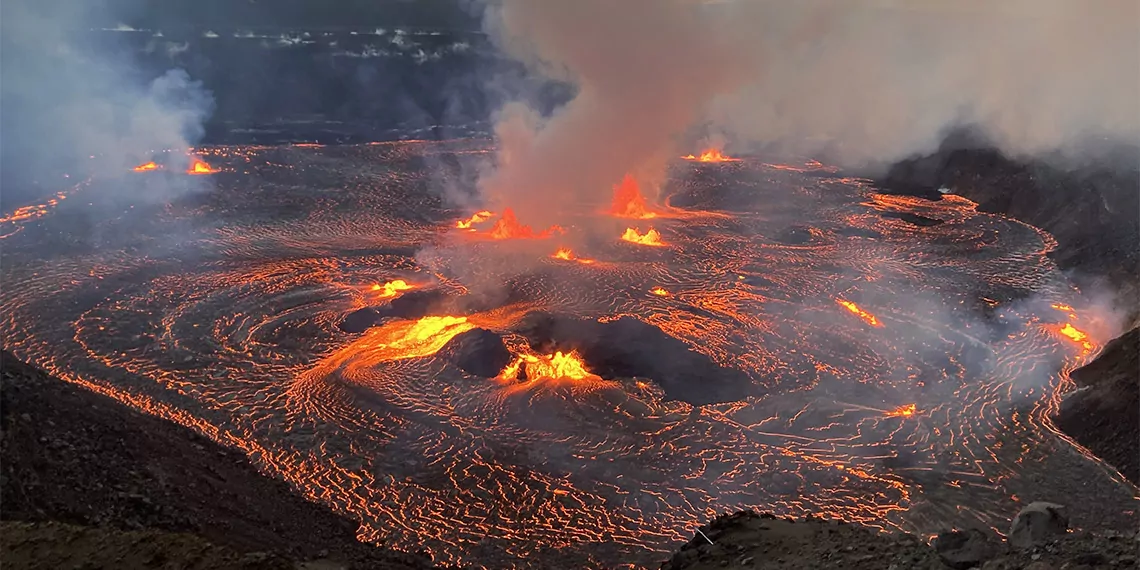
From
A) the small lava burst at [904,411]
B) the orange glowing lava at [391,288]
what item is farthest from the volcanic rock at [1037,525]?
the orange glowing lava at [391,288]

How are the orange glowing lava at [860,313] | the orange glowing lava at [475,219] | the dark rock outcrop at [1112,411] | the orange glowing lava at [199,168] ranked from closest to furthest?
the dark rock outcrop at [1112,411] → the orange glowing lava at [860,313] → the orange glowing lava at [475,219] → the orange glowing lava at [199,168]

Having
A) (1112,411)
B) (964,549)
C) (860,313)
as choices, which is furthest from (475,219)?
(964,549)

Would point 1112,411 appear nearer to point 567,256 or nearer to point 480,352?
point 480,352

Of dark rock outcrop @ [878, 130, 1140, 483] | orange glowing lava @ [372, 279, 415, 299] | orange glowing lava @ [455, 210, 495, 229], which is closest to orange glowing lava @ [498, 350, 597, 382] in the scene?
orange glowing lava @ [372, 279, 415, 299]

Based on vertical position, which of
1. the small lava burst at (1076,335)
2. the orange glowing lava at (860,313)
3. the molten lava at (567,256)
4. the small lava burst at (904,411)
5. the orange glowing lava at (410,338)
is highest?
the molten lava at (567,256)

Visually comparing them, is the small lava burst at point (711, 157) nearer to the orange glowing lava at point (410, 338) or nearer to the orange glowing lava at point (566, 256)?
the orange glowing lava at point (566, 256)

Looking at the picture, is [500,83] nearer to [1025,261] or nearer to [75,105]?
[75,105]

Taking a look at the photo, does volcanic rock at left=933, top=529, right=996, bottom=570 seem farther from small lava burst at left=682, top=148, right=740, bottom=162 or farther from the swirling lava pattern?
small lava burst at left=682, top=148, right=740, bottom=162
